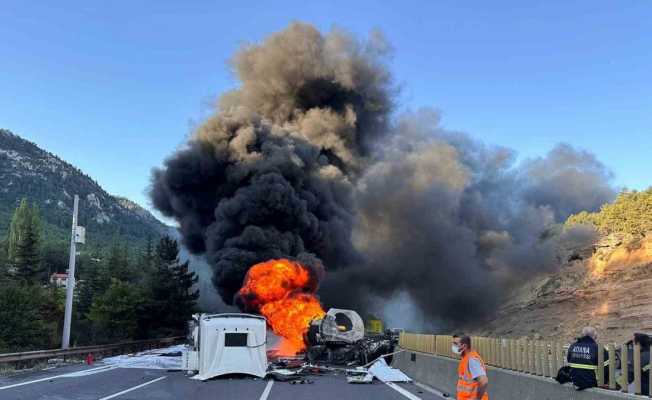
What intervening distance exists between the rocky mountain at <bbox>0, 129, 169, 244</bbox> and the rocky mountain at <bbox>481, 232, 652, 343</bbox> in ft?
366

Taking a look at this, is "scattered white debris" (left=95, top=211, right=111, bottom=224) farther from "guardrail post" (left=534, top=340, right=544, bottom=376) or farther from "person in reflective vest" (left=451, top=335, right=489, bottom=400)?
"person in reflective vest" (left=451, top=335, right=489, bottom=400)

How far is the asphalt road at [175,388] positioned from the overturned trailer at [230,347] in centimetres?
35

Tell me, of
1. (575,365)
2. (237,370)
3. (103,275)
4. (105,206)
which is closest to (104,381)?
(237,370)

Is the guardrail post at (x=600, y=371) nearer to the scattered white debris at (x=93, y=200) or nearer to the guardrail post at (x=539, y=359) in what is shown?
the guardrail post at (x=539, y=359)

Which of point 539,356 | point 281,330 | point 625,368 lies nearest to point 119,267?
point 281,330

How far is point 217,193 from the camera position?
3747 centimetres

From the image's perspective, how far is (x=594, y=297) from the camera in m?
32.3

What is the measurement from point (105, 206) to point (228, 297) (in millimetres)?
144796

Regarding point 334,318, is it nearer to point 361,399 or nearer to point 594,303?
point 361,399

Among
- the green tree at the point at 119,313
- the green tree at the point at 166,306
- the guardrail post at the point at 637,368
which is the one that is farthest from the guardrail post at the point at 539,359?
the green tree at the point at 119,313

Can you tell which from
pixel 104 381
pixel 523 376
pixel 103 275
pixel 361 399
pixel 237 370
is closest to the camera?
pixel 523 376

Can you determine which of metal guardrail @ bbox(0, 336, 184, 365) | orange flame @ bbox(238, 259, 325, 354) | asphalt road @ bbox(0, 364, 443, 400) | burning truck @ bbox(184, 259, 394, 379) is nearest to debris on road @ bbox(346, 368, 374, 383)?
asphalt road @ bbox(0, 364, 443, 400)

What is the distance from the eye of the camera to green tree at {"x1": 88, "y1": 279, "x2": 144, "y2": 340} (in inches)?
2006

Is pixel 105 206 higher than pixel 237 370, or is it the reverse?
pixel 105 206
